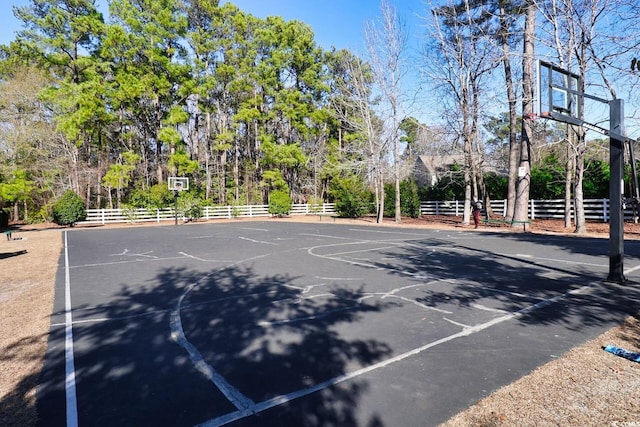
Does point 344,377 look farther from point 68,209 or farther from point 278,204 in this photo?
point 278,204

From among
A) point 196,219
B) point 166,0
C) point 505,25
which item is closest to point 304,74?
point 166,0

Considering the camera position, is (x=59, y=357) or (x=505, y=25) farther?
(x=505, y=25)

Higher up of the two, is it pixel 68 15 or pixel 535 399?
pixel 68 15

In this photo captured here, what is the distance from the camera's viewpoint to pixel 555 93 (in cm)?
666

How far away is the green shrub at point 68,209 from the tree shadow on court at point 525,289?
78.3 ft

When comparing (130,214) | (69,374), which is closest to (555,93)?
(69,374)

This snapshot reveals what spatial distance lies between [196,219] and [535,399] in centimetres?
2866

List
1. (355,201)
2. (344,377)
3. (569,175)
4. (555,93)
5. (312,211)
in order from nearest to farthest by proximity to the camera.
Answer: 1. (344,377)
2. (555,93)
3. (569,175)
4. (355,201)
5. (312,211)

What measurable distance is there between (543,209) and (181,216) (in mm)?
26029

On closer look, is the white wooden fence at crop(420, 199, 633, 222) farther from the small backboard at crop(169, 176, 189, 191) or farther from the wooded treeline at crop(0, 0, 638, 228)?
the small backboard at crop(169, 176, 189, 191)

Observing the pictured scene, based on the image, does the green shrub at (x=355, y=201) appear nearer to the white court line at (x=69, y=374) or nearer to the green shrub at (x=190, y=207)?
the green shrub at (x=190, y=207)

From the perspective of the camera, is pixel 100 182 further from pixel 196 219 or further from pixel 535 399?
pixel 535 399

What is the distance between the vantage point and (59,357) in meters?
3.82

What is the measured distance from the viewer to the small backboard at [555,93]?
20.4 feet
